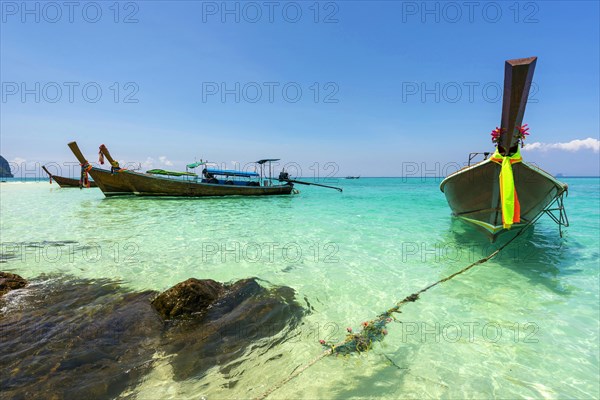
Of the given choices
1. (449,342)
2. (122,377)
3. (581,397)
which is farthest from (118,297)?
(581,397)

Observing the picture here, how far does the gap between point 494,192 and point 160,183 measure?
82.9ft

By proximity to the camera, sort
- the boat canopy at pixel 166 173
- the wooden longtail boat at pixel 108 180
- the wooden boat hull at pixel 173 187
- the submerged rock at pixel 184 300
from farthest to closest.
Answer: the boat canopy at pixel 166 173 → the wooden boat hull at pixel 173 187 → the wooden longtail boat at pixel 108 180 → the submerged rock at pixel 184 300

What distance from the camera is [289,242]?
9656 millimetres

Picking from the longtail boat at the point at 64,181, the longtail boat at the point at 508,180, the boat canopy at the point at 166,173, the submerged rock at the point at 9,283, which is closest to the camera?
the submerged rock at the point at 9,283

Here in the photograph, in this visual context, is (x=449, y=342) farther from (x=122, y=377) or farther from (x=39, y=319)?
(x=39, y=319)

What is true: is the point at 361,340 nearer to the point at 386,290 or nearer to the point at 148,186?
the point at 386,290

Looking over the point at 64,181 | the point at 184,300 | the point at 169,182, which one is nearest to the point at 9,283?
the point at 184,300

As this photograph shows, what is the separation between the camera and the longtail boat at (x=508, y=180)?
6.40 m

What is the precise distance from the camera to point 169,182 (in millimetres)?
25609

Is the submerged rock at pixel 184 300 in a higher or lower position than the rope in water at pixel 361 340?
higher

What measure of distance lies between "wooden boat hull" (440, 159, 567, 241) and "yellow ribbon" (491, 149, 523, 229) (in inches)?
8.8

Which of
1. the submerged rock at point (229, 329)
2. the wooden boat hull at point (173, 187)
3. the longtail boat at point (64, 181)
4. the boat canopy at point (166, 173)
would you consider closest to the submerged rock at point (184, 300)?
the submerged rock at point (229, 329)

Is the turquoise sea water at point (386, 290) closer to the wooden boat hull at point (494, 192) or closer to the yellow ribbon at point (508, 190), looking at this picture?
the wooden boat hull at point (494, 192)

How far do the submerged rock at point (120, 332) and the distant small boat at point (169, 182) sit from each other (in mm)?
21658
